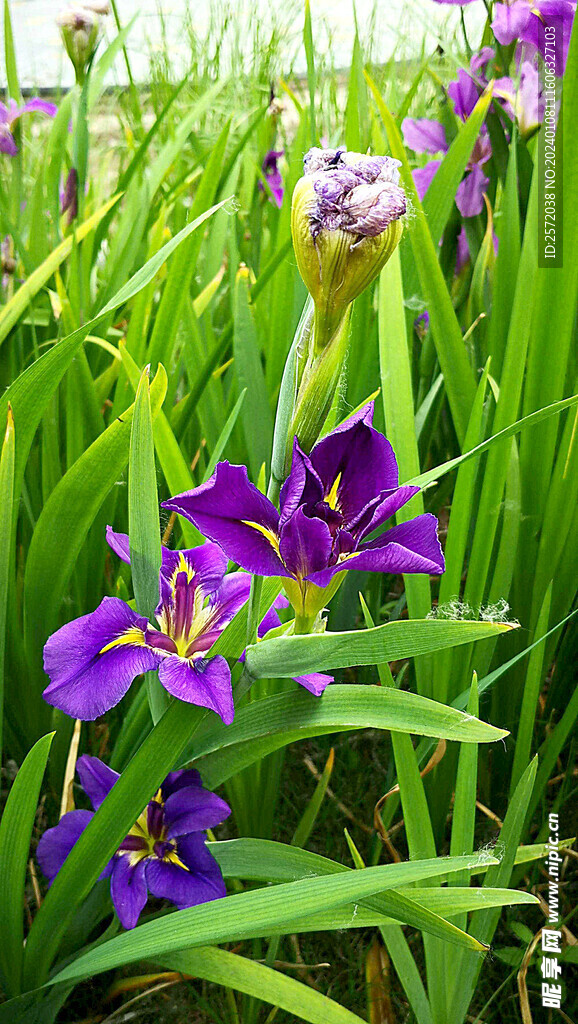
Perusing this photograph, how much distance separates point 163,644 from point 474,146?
0.81 m

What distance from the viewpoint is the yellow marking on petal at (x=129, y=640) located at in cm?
48

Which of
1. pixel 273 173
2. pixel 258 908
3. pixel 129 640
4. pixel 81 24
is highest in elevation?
pixel 81 24

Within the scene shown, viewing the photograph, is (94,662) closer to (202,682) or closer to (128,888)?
(202,682)

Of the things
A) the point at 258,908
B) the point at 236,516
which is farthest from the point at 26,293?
the point at 258,908

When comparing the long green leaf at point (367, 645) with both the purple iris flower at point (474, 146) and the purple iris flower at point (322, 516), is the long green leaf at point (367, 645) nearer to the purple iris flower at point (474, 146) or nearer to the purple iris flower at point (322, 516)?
the purple iris flower at point (322, 516)

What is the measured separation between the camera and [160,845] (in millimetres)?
567

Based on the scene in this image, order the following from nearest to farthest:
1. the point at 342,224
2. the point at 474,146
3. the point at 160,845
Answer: the point at 342,224
the point at 160,845
the point at 474,146

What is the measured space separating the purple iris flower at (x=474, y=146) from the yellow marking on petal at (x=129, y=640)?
2.22 ft

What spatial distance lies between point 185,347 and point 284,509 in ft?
1.70

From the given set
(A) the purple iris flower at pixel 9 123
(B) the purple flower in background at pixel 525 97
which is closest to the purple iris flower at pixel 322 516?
(B) the purple flower in background at pixel 525 97

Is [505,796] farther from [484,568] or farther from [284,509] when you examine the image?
[284,509]

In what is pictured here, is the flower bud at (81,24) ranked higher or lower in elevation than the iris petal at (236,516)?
higher

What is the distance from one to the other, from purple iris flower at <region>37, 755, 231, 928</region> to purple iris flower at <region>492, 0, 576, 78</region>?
2.90 ft

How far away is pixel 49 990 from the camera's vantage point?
580 mm
